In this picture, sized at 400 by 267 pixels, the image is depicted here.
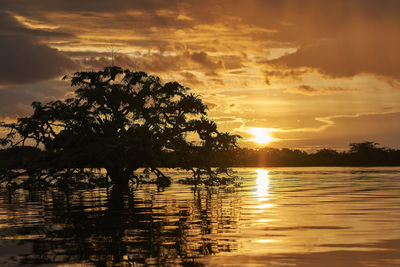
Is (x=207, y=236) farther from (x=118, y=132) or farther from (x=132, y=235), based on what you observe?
(x=118, y=132)

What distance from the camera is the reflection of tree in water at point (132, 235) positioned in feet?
39.1

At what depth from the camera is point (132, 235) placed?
50.1 ft

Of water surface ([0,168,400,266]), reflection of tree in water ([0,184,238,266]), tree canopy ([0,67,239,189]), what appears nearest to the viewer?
water surface ([0,168,400,266])

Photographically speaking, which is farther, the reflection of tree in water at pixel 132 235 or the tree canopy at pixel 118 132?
the tree canopy at pixel 118 132

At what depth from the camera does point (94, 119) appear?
137 ft

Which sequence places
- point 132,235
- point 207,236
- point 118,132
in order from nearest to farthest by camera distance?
point 207,236, point 132,235, point 118,132

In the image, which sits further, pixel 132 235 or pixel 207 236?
pixel 132 235

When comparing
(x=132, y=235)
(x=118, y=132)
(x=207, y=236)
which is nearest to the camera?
(x=207, y=236)

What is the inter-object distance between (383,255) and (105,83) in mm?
33989

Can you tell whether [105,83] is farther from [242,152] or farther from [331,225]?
[331,225]

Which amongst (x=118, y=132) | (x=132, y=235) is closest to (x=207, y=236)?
(x=132, y=235)

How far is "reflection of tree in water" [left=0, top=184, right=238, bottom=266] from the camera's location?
11.9 m

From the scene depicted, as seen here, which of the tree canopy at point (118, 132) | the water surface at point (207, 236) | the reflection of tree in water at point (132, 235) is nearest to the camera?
the water surface at point (207, 236)

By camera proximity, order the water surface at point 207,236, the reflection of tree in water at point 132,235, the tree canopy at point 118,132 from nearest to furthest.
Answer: the water surface at point 207,236 → the reflection of tree in water at point 132,235 → the tree canopy at point 118,132
